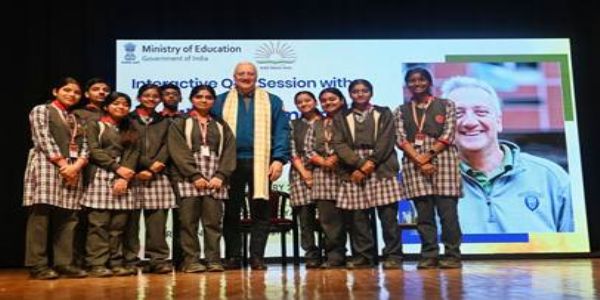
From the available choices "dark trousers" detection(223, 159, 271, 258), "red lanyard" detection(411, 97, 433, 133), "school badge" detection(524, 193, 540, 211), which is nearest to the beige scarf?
"dark trousers" detection(223, 159, 271, 258)

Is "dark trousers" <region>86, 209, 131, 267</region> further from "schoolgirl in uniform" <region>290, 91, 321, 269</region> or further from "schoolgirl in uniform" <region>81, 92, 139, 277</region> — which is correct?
"schoolgirl in uniform" <region>290, 91, 321, 269</region>

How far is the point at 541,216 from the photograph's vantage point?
5.02 m

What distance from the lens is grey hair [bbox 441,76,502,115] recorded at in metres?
5.13

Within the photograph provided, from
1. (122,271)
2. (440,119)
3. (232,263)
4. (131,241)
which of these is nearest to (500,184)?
(440,119)

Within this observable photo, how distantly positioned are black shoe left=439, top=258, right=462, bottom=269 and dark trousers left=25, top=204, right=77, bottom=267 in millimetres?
1782

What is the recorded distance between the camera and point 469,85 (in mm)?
5141

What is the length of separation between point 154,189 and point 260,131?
2.09 feet

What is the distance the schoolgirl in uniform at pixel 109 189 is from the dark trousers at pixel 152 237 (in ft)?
0.32

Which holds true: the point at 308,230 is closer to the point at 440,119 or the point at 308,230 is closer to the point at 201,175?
the point at 201,175

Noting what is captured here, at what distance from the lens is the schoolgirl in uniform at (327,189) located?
3.51m

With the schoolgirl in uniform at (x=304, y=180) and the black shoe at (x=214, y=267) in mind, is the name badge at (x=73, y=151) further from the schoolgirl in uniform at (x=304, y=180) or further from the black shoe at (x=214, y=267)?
the schoolgirl in uniform at (x=304, y=180)

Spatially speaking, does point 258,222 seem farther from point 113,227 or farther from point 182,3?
point 182,3

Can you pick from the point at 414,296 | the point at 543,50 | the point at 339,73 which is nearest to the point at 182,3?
the point at 339,73

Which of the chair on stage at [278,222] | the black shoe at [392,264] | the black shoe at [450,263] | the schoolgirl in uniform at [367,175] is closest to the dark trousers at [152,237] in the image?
the chair on stage at [278,222]
